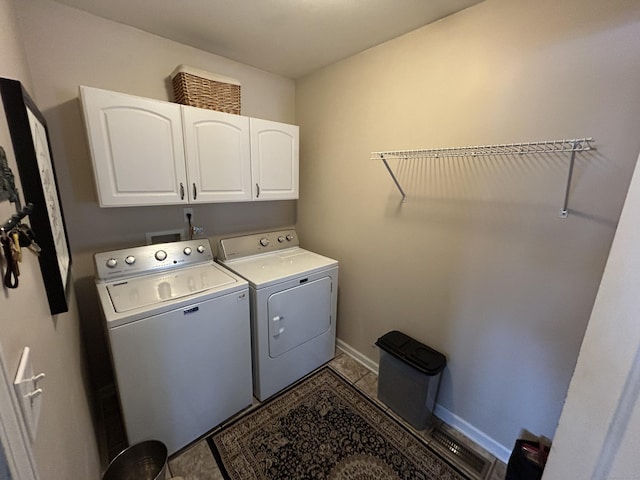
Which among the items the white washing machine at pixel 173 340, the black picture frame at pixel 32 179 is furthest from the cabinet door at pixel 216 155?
the black picture frame at pixel 32 179

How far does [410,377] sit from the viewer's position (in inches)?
68.8

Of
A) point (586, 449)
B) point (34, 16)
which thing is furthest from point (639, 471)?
point (34, 16)

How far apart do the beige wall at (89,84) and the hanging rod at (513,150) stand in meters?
1.57

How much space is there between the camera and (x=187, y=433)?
161cm

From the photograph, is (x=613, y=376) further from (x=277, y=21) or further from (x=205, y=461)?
(x=277, y=21)

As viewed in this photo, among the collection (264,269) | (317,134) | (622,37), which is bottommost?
(264,269)

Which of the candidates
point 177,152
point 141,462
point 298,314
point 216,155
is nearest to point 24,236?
point 177,152

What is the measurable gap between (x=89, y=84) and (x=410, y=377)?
8.83 feet

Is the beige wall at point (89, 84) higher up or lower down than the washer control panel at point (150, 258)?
higher up

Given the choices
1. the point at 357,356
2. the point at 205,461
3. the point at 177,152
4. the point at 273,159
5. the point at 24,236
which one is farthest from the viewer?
the point at 357,356

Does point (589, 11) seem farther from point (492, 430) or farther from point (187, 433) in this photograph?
point (187, 433)

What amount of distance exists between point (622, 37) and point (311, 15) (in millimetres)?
1417

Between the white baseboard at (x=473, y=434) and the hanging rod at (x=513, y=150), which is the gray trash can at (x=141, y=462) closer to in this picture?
the white baseboard at (x=473, y=434)

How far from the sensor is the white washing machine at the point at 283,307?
5.96 feet
